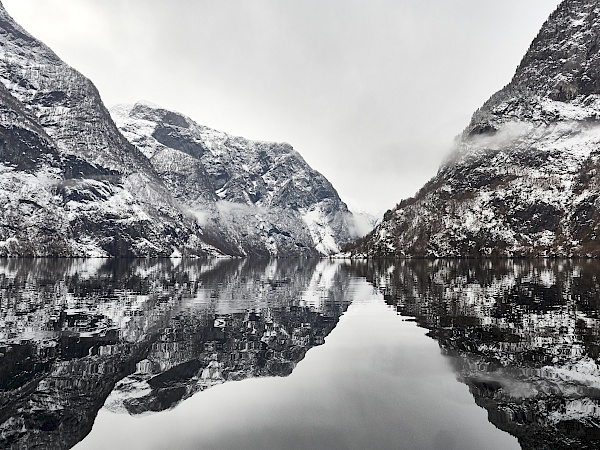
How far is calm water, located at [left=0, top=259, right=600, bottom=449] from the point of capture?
18719 mm

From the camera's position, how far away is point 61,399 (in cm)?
2227

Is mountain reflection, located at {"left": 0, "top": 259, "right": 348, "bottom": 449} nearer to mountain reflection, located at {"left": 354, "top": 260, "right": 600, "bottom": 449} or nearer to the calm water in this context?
the calm water

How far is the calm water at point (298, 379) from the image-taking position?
18.7 meters

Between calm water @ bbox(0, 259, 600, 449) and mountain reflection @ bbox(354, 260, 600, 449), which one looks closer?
calm water @ bbox(0, 259, 600, 449)

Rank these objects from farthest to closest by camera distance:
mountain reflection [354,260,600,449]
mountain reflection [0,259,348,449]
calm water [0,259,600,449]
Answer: mountain reflection [0,259,348,449], mountain reflection [354,260,600,449], calm water [0,259,600,449]

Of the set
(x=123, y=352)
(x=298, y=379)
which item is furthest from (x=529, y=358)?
(x=123, y=352)

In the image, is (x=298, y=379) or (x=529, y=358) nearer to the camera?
(x=298, y=379)

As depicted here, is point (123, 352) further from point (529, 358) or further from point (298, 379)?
point (529, 358)

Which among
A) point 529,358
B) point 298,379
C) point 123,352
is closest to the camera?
point 298,379

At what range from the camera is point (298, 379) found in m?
27.4

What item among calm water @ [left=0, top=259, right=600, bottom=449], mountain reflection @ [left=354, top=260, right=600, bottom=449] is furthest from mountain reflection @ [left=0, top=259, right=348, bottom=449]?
mountain reflection @ [left=354, top=260, right=600, bottom=449]

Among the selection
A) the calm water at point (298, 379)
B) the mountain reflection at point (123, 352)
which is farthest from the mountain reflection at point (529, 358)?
the mountain reflection at point (123, 352)

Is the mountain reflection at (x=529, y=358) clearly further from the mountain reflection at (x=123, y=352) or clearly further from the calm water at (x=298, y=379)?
the mountain reflection at (x=123, y=352)

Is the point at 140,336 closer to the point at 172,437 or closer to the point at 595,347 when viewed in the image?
the point at 172,437
